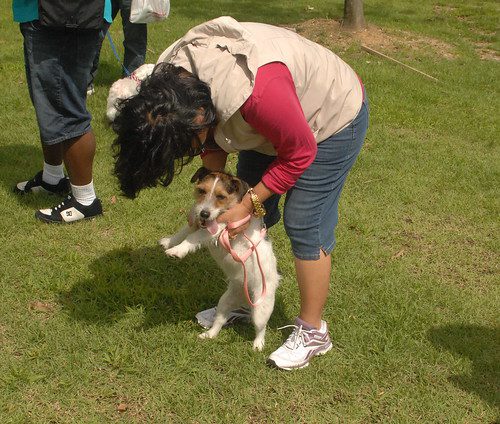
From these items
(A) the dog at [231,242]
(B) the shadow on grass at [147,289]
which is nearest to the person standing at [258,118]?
(A) the dog at [231,242]


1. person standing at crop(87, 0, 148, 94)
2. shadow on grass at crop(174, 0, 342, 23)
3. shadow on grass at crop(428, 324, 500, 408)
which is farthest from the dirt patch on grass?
shadow on grass at crop(428, 324, 500, 408)

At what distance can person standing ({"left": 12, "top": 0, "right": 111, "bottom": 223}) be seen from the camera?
12.9 feet

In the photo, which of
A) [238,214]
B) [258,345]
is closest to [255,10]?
[258,345]

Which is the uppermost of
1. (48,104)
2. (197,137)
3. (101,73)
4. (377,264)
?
(197,137)

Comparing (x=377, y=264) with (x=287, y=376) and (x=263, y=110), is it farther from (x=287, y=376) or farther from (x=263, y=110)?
(x=263, y=110)

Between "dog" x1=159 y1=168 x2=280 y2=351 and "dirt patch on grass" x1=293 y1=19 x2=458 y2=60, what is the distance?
23.3ft

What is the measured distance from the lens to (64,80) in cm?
407

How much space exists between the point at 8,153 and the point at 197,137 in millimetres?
3709

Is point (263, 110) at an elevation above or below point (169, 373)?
above

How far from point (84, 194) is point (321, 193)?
2.22 meters

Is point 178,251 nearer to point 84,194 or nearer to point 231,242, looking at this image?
point 231,242

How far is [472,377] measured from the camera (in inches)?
134

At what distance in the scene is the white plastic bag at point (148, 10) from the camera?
4.44 metres

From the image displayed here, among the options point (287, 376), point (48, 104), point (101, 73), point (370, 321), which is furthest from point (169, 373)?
point (101, 73)
